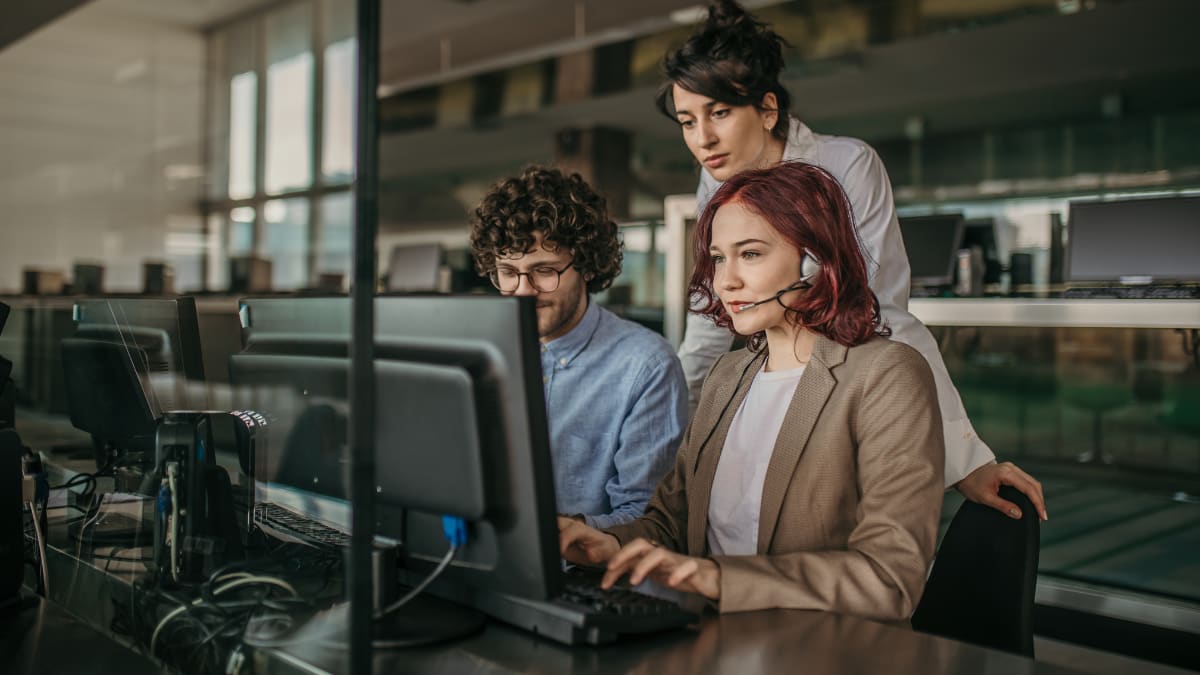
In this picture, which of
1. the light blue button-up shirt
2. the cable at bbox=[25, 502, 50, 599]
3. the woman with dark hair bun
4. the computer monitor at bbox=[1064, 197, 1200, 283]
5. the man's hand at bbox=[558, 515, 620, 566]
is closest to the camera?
the man's hand at bbox=[558, 515, 620, 566]

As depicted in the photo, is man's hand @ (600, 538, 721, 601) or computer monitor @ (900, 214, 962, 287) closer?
man's hand @ (600, 538, 721, 601)

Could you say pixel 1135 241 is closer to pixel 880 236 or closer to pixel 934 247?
pixel 934 247

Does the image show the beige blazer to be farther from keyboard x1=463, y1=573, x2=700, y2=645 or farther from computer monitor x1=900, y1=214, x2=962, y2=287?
computer monitor x1=900, y1=214, x2=962, y2=287

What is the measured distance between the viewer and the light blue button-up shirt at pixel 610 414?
1684 millimetres

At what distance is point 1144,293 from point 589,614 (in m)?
2.96

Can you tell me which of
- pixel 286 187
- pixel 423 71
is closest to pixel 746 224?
pixel 423 71

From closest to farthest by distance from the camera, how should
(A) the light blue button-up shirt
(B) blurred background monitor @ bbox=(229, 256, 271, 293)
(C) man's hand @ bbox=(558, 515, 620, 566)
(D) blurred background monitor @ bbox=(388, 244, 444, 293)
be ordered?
1. (C) man's hand @ bbox=(558, 515, 620, 566)
2. (A) the light blue button-up shirt
3. (D) blurred background monitor @ bbox=(388, 244, 444, 293)
4. (B) blurred background monitor @ bbox=(229, 256, 271, 293)

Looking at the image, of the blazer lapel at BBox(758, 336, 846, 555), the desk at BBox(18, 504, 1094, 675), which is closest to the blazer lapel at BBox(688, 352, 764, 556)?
the blazer lapel at BBox(758, 336, 846, 555)

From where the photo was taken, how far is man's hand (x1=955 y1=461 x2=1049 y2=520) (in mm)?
1337

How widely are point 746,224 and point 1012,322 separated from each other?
96.9 inches

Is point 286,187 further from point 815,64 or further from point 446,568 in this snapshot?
point 446,568

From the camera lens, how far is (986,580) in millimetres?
1334

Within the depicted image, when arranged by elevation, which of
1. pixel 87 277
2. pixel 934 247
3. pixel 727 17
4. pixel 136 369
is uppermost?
pixel 727 17

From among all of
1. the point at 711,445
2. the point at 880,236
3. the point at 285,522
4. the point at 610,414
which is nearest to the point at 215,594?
the point at 285,522
